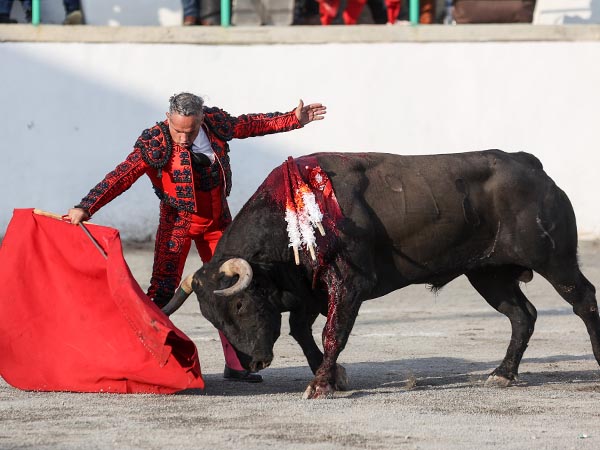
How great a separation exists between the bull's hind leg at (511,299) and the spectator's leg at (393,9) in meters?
5.59

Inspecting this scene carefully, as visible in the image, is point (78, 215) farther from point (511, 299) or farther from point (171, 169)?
point (511, 299)

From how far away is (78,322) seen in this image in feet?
20.5

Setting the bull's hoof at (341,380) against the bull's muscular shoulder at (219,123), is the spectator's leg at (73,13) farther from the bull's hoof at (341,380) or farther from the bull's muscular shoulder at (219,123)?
the bull's hoof at (341,380)

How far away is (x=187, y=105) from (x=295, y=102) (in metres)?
5.97

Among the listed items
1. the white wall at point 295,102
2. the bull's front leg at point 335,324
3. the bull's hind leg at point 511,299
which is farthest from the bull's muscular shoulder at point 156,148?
the white wall at point 295,102

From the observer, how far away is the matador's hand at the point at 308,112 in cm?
661

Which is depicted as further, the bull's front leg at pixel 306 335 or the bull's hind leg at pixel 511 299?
the bull's hind leg at pixel 511 299

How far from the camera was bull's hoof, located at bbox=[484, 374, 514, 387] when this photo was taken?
21.2 ft

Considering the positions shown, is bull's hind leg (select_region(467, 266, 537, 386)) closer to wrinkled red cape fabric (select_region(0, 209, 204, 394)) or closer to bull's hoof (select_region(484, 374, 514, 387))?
bull's hoof (select_region(484, 374, 514, 387))

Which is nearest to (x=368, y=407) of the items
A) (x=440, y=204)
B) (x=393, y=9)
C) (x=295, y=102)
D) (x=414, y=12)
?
(x=440, y=204)

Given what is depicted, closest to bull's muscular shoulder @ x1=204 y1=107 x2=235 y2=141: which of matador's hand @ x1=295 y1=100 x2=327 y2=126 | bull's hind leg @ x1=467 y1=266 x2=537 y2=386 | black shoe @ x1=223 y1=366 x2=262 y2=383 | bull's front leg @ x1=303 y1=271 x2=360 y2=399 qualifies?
matador's hand @ x1=295 y1=100 x2=327 y2=126

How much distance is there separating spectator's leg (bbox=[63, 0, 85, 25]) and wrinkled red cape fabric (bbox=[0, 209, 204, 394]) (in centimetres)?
619

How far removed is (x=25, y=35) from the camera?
39.2 feet

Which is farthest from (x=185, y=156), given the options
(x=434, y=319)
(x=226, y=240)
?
(x=434, y=319)
